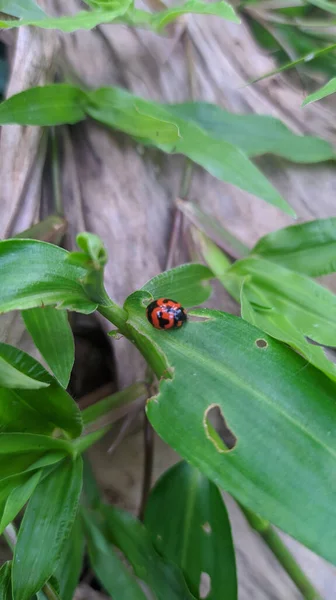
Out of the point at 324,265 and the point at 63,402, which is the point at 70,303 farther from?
the point at 324,265

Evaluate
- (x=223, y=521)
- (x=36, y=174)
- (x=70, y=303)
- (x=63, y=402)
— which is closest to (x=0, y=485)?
(x=63, y=402)

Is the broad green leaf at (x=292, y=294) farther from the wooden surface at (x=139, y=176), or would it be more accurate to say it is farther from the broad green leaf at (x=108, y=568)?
the broad green leaf at (x=108, y=568)

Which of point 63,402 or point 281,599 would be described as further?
point 281,599

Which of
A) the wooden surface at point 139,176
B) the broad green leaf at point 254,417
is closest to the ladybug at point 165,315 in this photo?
the broad green leaf at point 254,417

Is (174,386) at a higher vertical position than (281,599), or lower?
higher

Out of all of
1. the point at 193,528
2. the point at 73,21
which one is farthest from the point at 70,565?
the point at 73,21

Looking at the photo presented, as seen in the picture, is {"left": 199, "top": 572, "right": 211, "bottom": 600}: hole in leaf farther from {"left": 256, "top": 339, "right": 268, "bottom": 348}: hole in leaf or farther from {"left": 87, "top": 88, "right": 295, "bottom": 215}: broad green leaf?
{"left": 87, "top": 88, "right": 295, "bottom": 215}: broad green leaf

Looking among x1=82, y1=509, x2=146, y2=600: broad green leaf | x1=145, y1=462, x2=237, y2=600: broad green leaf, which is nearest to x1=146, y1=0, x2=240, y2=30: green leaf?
x1=145, y1=462, x2=237, y2=600: broad green leaf
